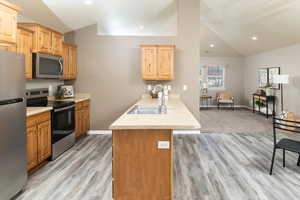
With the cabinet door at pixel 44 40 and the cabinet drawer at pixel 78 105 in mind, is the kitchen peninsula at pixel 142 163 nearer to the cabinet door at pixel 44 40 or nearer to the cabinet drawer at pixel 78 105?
the cabinet door at pixel 44 40

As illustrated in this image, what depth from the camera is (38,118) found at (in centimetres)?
303

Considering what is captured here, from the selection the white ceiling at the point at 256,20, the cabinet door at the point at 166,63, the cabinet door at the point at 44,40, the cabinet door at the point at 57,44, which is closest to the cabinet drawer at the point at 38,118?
the cabinet door at the point at 44,40

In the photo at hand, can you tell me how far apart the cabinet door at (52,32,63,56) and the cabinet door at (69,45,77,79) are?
Answer: 2.07 feet

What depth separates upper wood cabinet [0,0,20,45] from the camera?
2428mm

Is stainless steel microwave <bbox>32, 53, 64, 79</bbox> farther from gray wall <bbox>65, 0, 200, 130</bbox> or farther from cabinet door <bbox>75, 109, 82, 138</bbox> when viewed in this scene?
gray wall <bbox>65, 0, 200, 130</bbox>

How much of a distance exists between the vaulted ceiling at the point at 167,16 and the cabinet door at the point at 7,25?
3.02 feet

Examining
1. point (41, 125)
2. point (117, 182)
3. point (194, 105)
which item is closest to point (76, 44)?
point (41, 125)

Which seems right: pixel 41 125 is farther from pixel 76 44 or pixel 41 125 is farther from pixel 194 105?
pixel 194 105

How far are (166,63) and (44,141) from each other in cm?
293

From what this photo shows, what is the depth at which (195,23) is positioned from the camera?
495 cm

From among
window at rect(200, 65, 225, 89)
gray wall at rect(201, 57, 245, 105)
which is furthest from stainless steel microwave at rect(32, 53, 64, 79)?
gray wall at rect(201, 57, 245, 105)

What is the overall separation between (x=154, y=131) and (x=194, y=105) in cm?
315

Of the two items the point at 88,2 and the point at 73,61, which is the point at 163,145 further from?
the point at 73,61

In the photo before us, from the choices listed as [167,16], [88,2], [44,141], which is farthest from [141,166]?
[167,16]
